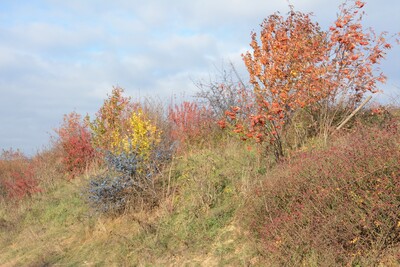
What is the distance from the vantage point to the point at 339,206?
6.39 metres

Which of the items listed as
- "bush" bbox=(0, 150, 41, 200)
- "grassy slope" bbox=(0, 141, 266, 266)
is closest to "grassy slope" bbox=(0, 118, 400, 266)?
"grassy slope" bbox=(0, 141, 266, 266)

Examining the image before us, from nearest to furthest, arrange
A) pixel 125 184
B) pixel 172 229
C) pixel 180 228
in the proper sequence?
pixel 180 228 → pixel 172 229 → pixel 125 184

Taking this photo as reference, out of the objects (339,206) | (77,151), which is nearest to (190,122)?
(77,151)

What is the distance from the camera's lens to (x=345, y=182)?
21.5ft

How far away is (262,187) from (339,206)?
2.11 metres

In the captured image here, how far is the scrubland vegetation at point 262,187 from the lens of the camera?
21.0 feet

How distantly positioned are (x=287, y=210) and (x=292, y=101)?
3947 mm

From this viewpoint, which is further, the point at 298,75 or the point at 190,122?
the point at 190,122

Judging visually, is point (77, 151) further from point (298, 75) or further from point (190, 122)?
point (298, 75)

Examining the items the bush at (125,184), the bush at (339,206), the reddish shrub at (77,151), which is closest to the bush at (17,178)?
the reddish shrub at (77,151)

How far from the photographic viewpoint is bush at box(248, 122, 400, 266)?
19.7 ft

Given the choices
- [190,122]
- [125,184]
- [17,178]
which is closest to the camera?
[125,184]

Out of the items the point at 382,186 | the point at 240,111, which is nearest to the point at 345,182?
the point at 382,186

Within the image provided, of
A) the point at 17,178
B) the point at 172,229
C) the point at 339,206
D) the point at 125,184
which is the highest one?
the point at 17,178
